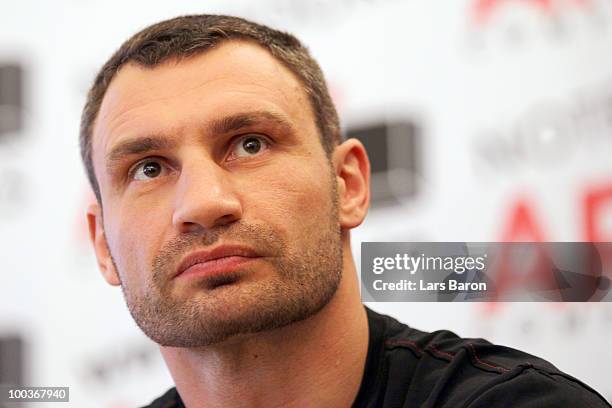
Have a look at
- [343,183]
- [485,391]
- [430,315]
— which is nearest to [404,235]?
[430,315]

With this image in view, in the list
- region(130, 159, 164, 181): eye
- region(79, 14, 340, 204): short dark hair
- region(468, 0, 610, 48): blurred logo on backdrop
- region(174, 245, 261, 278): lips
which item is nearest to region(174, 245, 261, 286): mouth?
region(174, 245, 261, 278): lips

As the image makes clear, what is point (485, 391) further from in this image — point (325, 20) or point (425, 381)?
point (325, 20)

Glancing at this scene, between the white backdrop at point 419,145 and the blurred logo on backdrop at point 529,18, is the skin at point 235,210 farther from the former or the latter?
the blurred logo on backdrop at point 529,18

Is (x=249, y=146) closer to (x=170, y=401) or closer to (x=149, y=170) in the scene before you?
(x=149, y=170)

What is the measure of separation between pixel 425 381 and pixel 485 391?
16 centimetres

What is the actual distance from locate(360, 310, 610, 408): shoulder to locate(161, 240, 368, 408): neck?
6 centimetres

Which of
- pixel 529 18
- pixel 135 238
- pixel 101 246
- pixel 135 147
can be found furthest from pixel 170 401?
pixel 529 18

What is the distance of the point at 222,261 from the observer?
1.27 metres

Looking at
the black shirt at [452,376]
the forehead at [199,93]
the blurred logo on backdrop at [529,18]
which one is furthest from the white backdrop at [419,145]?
the forehead at [199,93]

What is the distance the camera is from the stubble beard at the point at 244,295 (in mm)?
1280

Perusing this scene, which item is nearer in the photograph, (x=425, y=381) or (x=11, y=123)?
(x=425, y=381)

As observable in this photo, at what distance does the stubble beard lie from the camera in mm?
1280

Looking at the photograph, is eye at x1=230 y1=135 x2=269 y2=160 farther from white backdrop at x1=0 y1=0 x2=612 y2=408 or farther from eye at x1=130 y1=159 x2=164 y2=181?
white backdrop at x1=0 y1=0 x2=612 y2=408

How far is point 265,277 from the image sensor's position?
1.29m
